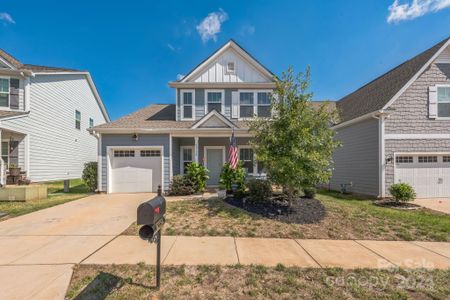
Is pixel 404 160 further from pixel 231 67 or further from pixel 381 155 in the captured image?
pixel 231 67

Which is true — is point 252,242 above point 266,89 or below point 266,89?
below

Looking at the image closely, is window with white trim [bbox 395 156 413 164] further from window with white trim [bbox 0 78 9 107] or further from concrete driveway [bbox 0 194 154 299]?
window with white trim [bbox 0 78 9 107]

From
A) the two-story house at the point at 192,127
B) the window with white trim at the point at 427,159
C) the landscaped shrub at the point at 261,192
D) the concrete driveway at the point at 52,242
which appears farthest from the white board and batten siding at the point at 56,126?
the window with white trim at the point at 427,159

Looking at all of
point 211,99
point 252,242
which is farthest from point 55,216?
point 211,99

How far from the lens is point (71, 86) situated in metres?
16.7

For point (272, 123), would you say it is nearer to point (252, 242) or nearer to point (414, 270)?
point (252, 242)

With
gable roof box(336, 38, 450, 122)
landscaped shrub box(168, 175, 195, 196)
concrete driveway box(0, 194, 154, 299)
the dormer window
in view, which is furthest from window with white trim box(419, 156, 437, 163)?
concrete driveway box(0, 194, 154, 299)

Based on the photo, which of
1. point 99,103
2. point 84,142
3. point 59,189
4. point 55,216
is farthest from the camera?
point 99,103

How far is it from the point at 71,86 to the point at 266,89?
48.1 ft

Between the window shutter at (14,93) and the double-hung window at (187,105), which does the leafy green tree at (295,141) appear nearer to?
the double-hung window at (187,105)

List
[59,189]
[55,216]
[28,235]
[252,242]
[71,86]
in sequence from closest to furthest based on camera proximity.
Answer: [252,242] < [28,235] < [55,216] < [59,189] < [71,86]

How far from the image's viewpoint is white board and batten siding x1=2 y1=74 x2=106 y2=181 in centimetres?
1329

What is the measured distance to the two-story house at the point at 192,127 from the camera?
436 inches

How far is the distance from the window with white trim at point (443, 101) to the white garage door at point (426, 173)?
79.1 inches
